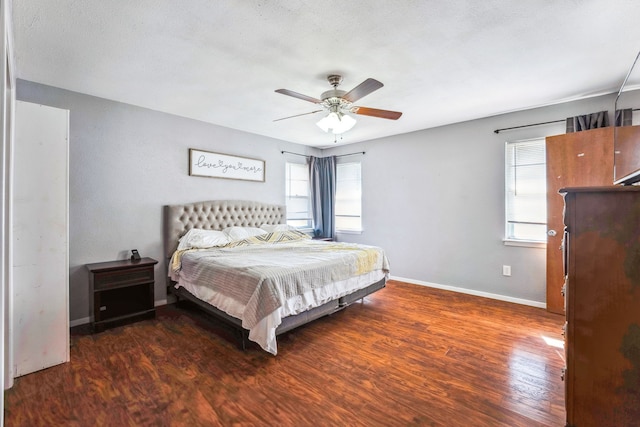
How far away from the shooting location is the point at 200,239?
373 cm

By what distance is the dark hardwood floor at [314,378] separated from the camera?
177 cm

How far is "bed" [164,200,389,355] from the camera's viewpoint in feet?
7.88

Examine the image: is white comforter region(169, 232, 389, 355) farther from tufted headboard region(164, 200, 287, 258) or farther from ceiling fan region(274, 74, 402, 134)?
ceiling fan region(274, 74, 402, 134)

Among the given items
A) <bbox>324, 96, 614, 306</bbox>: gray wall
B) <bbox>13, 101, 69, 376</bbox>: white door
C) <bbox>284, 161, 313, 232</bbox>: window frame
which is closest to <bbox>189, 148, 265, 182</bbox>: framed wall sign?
<bbox>284, 161, 313, 232</bbox>: window frame

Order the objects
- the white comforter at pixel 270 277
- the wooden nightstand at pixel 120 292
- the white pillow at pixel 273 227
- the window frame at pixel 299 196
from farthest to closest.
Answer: the window frame at pixel 299 196
the white pillow at pixel 273 227
the wooden nightstand at pixel 120 292
the white comforter at pixel 270 277

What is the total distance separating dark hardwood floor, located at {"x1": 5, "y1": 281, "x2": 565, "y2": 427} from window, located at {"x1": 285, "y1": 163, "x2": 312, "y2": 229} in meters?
2.78

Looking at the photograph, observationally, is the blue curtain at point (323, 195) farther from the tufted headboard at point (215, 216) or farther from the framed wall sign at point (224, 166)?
the framed wall sign at point (224, 166)

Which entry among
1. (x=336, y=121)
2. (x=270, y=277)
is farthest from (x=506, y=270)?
(x=270, y=277)

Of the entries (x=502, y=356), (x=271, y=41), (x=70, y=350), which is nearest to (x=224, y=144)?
(x=271, y=41)

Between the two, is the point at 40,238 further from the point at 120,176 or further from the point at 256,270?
the point at 256,270

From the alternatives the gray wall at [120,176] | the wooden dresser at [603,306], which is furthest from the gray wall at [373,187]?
the wooden dresser at [603,306]

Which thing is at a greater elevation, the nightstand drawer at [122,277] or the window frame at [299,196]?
the window frame at [299,196]

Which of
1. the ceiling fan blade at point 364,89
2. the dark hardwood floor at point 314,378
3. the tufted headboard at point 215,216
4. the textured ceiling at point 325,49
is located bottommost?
the dark hardwood floor at point 314,378

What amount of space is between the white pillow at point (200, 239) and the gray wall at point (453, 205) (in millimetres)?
2731
